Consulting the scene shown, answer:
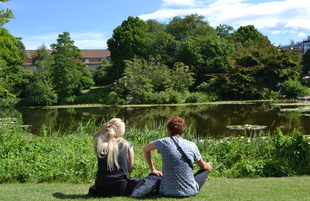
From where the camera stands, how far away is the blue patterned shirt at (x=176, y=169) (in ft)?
12.5

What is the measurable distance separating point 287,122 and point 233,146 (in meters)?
8.02

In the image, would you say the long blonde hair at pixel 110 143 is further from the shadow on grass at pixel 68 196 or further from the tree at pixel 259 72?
the tree at pixel 259 72

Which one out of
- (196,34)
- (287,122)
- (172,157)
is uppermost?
(196,34)

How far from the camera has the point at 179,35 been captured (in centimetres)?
3919

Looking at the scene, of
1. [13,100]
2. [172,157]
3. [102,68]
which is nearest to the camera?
[172,157]

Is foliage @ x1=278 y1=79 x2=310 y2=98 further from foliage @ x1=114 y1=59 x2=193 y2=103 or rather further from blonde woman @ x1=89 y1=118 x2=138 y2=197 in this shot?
blonde woman @ x1=89 y1=118 x2=138 y2=197

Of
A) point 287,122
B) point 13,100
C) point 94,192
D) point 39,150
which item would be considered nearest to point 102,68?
point 13,100

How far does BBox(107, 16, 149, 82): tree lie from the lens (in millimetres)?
35000

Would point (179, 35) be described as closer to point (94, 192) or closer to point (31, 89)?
point (31, 89)

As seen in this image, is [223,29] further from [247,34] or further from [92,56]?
[92,56]

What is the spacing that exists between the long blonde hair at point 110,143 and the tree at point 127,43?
30.8m

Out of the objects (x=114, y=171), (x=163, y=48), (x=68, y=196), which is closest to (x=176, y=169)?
(x=114, y=171)

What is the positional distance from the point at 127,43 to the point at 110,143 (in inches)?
1254

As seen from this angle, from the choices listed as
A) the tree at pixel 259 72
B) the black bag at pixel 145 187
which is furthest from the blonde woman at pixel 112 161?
the tree at pixel 259 72
